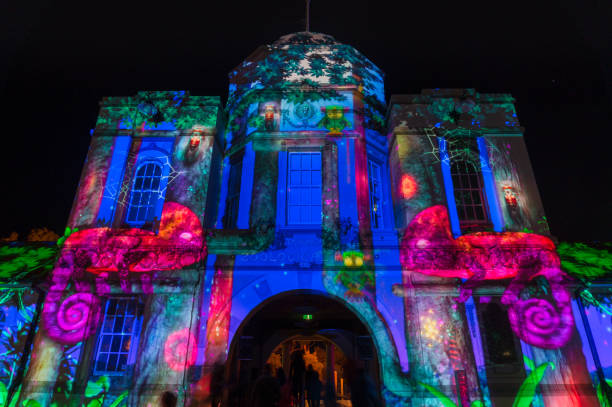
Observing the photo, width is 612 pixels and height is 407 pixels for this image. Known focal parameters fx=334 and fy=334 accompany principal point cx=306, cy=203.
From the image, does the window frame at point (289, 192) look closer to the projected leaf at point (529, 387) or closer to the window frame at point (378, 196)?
the window frame at point (378, 196)

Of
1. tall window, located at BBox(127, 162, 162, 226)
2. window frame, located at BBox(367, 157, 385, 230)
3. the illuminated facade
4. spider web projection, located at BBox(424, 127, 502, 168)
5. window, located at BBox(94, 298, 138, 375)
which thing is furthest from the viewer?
spider web projection, located at BBox(424, 127, 502, 168)

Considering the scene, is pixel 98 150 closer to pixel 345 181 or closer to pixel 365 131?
pixel 345 181

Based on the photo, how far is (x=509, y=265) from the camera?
9.44 m

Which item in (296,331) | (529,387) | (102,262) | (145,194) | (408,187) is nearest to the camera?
(529,387)

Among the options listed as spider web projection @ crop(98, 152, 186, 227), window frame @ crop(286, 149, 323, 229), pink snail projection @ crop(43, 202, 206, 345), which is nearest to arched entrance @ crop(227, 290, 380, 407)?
window frame @ crop(286, 149, 323, 229)

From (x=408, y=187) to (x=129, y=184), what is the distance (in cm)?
907

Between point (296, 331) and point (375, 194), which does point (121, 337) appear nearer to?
point (296, 331)

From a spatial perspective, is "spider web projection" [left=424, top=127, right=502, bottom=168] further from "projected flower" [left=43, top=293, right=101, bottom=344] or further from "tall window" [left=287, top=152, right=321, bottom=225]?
"projected flower" [left=43, top=293, right=101, bottom=344]

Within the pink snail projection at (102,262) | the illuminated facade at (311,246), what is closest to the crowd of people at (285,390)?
the illuminated facade at (311,246)

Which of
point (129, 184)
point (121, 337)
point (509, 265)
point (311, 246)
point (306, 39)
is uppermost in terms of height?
point (306, 39)

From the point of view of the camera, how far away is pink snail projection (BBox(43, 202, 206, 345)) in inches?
365

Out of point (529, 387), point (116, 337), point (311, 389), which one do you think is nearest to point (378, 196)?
point (529, 387)

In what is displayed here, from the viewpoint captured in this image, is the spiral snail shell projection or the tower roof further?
the tower roof

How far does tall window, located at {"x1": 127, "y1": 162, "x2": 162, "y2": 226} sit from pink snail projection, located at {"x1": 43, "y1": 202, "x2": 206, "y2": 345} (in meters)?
0.79
